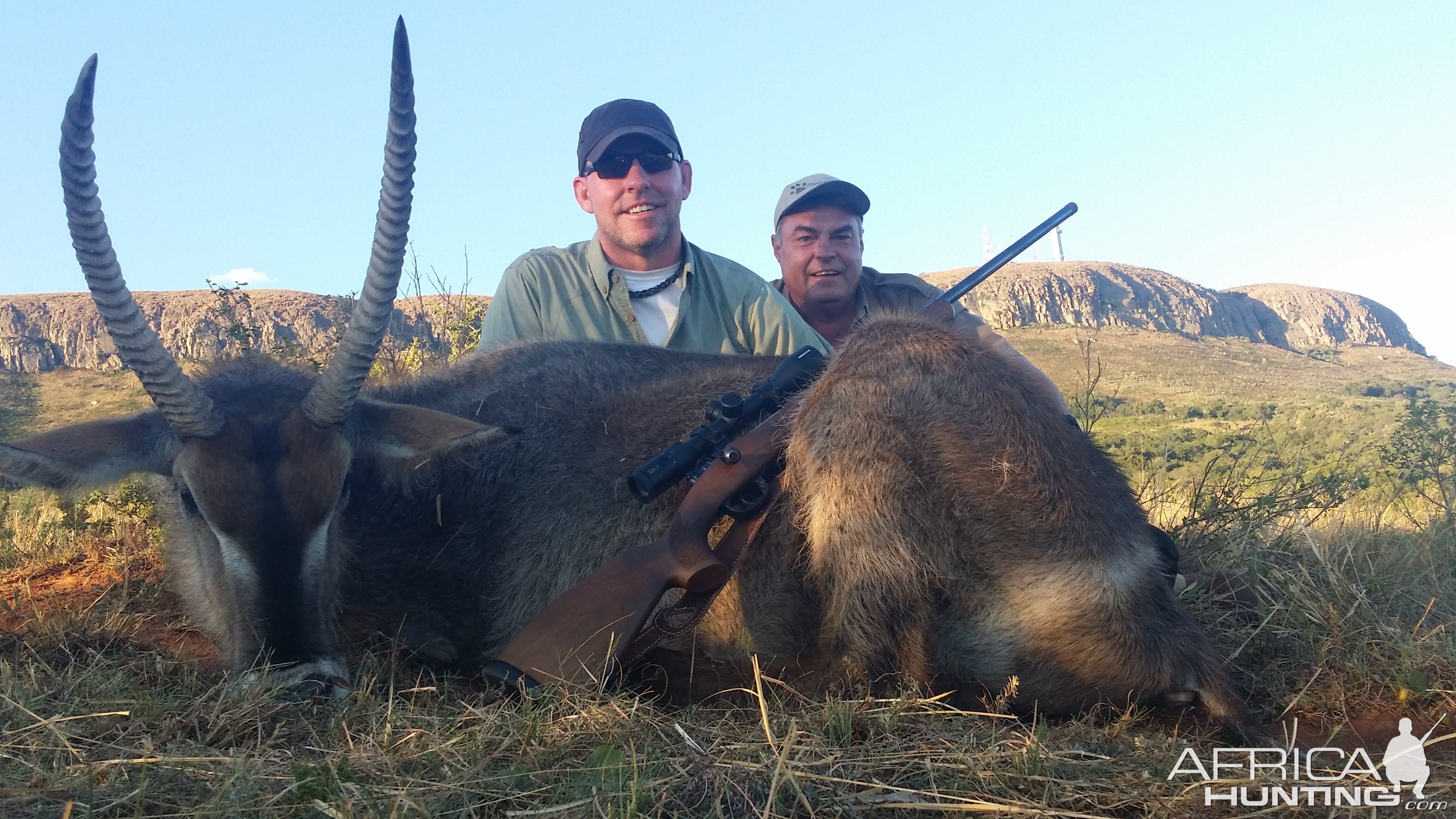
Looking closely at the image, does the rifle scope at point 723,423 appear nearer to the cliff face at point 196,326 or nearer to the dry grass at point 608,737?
the dry grass at point 608,737

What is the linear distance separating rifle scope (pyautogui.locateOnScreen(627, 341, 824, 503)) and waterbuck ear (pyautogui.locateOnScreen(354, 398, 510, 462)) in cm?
65

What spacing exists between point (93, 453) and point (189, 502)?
0.39m

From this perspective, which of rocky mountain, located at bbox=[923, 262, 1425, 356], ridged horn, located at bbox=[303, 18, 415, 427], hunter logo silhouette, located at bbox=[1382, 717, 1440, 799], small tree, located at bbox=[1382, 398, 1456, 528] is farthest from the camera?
rocky mountain, located at bbox=[923, 262, 1425, 356]

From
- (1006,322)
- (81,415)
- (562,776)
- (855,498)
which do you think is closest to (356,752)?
(562,776)

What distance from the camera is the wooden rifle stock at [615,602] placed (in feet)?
10.7

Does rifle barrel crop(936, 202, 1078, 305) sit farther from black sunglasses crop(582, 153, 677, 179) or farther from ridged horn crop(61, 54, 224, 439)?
ridged horn crop(61, 54, 224, 439)

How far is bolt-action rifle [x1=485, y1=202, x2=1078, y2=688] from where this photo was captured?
3.29 m

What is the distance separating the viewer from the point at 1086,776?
2.55m


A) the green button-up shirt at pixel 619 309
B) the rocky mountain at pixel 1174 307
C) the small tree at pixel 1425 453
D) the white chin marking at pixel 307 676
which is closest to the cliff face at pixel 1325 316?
the rocky mountain at pixel 1174 307

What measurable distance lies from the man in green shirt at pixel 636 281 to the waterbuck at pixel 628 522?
7.41ft

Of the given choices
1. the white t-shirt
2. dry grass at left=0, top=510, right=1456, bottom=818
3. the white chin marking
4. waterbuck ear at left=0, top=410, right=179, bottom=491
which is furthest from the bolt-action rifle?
the white t-shirt

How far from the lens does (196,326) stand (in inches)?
553

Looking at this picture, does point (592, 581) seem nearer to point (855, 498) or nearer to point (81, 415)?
point (855, 498)

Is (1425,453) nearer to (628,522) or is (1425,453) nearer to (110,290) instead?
(628,522)
